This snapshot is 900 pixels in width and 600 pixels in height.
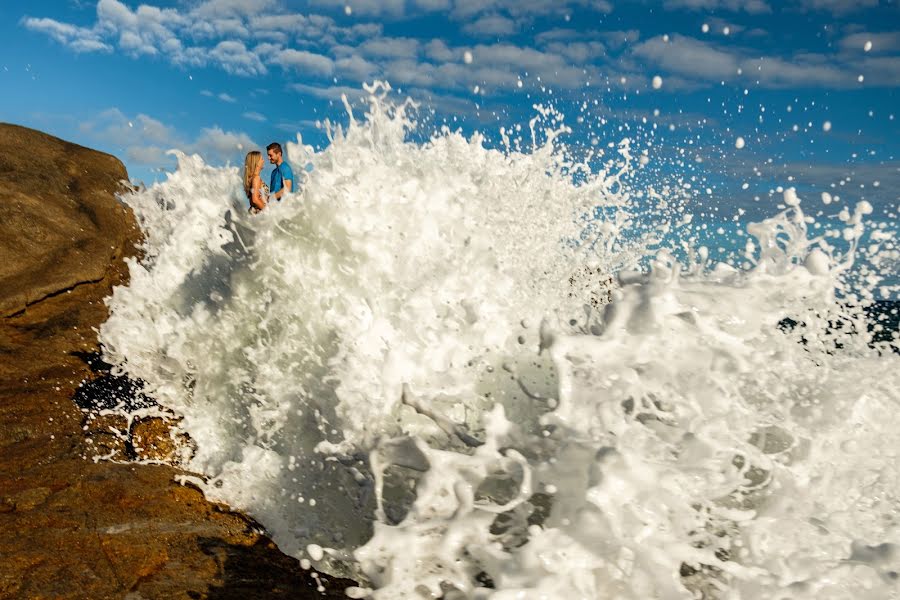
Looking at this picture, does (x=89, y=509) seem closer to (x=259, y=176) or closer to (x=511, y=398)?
(x=511, y=398)

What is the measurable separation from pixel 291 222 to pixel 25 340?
3.31m

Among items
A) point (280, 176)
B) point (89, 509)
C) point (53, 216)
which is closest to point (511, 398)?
point (89, 509)

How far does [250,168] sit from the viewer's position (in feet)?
24.1

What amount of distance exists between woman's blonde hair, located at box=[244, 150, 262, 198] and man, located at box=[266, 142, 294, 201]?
0.16m

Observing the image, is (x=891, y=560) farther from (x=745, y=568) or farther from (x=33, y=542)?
(x=33, y=542)

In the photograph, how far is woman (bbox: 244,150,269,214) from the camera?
285 inches

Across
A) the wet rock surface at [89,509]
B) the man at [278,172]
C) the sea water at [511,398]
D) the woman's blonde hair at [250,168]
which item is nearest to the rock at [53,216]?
the wet rock surface at [89,509]

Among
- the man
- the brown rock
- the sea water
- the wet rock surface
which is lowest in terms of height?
the brown rock

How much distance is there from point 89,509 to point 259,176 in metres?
5.12

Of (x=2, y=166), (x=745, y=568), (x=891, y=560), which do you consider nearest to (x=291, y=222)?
(x=745, y=568)

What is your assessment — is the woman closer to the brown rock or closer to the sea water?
the sea water

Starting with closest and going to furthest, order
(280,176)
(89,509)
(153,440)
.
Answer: (89,509)
(153,440)
(280,176)

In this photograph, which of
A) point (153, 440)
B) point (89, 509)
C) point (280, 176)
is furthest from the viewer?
point (280, 176)

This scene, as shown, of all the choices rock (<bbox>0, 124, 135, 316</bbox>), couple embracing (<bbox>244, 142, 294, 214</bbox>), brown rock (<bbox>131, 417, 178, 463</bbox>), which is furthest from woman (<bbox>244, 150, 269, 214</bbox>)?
brown rock (<bbox>131, 417, 178, 463</bbox>)
